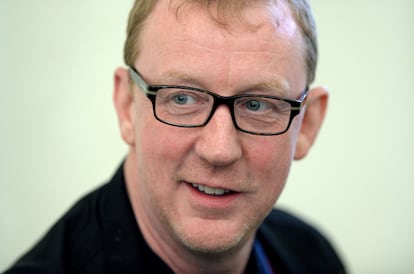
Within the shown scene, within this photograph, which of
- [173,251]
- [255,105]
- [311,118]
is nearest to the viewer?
[255,105]

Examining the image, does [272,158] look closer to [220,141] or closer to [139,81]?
[220,141]

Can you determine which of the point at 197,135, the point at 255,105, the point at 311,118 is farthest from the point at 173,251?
the point at 311,118

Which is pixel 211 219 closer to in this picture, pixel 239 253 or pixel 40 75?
pixel 239 253

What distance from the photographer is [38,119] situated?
2545 millimetres

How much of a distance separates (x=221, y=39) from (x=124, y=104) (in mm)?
454

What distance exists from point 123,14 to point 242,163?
5.30 ft

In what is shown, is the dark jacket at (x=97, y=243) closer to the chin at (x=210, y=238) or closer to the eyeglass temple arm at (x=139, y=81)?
the chin at (x=210, y=238)

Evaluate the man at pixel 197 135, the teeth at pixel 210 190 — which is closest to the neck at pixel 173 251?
the man at pixel 197 135

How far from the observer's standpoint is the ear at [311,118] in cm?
158

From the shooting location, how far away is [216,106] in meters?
1.26

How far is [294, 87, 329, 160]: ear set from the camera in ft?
5.20

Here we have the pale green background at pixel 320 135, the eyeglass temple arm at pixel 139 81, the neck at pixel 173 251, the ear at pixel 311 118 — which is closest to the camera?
the eyeglass temple arm at pixel 139 81

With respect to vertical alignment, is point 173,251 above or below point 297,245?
above

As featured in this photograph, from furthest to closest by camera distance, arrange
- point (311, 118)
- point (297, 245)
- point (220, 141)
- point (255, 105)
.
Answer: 1. point (297, 245)
2. point (311, 118)
3. point (255, 105)
4. point (220, 141)
